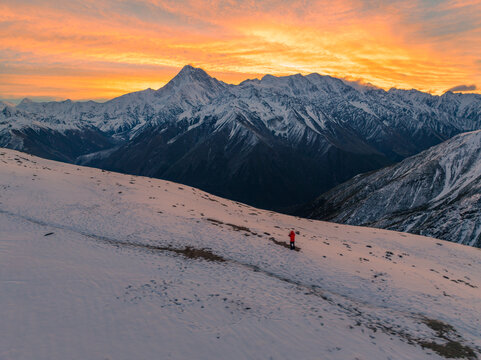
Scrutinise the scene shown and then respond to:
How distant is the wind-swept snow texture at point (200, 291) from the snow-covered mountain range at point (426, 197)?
5188 cm

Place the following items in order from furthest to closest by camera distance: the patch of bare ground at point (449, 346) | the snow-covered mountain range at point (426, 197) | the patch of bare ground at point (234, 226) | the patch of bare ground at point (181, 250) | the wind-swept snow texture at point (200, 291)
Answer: the snow-covered mountain range at point (426, 197), the patch of bare ground at point (234, 226), the patch of bare ground at point (181, 250), the patch of bare ground at point (449, 346), the wind-swept snow texture at point (200, 291)

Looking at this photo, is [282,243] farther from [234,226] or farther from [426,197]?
[426,197]

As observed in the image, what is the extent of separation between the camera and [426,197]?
115m

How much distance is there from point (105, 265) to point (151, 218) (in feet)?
41.2

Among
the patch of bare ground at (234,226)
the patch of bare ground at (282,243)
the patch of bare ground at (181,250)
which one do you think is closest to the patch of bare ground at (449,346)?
the patch of bare ground at (282,243)

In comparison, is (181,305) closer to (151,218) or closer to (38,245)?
(38,245)

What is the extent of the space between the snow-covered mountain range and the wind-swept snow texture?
51.9 metres

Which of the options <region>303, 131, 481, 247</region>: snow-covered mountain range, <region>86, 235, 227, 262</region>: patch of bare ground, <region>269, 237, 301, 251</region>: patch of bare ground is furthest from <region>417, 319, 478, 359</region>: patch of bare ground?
<region>303, 131, 481, 247</region>: snow-covered mountain range

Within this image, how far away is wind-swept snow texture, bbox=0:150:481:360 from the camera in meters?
13.7

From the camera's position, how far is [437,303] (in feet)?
74.6

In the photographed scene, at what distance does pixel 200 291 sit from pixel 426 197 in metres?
124

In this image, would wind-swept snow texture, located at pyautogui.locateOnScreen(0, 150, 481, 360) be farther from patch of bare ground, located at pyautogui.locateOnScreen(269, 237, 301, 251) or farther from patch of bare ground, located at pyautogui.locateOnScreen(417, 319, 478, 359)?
patch of bare ground, located at pyautogui.locateOnScreen(269, 237, 301, 251)

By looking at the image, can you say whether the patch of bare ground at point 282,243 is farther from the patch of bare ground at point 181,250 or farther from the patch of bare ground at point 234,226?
the patch of bare ground at point 181,250

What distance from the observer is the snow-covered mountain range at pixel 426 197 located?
264 feet
